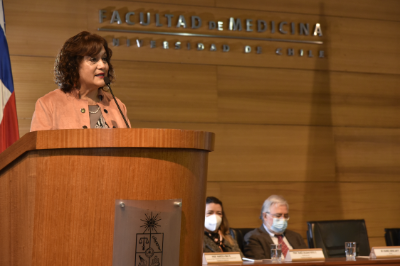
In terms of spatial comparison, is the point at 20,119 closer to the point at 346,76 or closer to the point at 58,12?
the point at 58,12

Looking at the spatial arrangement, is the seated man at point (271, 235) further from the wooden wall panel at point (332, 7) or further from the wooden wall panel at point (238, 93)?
the wooden wall panel at point (332, 7)

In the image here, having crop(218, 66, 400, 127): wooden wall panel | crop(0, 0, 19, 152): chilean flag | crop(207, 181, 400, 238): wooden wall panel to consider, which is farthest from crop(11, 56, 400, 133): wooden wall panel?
crop(0, 0, 19, 152): chilean flag

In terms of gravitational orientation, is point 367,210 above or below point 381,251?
above

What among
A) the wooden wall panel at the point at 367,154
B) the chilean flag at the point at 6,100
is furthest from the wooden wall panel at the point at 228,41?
the chilean flag at the point at 6,100

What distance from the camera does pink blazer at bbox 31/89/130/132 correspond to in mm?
1709

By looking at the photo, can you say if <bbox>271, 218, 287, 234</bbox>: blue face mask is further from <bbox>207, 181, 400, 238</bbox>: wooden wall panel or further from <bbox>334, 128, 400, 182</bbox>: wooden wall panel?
<bbox>334, 128, 400, 182</bbox>: wooden wall panel

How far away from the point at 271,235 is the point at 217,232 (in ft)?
1.74

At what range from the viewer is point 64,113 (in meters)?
1.75

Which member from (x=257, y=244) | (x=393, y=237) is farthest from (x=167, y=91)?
(x=393, y=237)

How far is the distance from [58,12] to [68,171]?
371 centimetres

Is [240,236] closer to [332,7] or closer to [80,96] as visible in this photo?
[80,96]

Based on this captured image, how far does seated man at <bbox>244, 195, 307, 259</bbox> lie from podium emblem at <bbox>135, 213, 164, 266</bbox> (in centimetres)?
279

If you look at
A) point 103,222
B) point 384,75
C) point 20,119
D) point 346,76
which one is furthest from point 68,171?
point 384,75

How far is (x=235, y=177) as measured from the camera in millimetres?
5039
